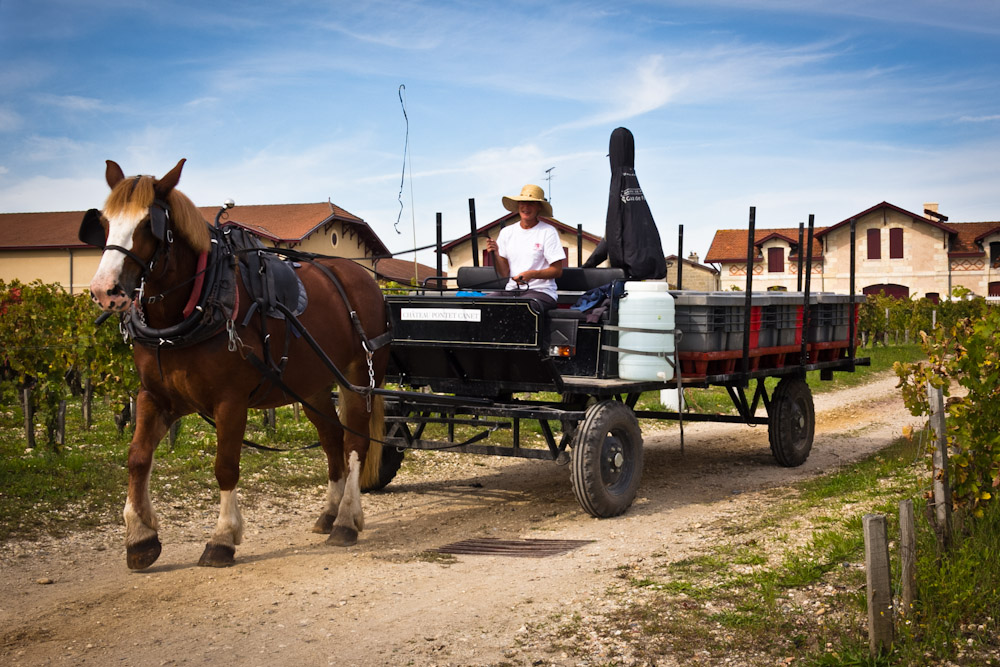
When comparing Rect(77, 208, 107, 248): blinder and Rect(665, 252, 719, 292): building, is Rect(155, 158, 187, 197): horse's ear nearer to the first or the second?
Rect(77, 208, 107, 248): blinder

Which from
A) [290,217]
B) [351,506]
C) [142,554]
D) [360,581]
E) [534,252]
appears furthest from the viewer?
[290,217]

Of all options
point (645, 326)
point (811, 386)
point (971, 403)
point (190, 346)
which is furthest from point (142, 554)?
point (811, 386)

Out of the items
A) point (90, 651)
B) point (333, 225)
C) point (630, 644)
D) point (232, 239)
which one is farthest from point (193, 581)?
point (333, 225)

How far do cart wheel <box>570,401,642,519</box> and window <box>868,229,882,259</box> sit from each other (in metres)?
39.6

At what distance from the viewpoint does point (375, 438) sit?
24.1ft

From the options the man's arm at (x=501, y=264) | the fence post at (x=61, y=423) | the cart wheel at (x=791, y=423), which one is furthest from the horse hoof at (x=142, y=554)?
the cart wheel at (x=791, y=423)

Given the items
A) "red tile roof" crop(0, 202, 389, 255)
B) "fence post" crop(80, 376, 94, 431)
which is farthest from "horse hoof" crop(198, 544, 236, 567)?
"red tile roof" crop(0, 202, 389, 255)

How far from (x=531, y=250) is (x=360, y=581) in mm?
3356

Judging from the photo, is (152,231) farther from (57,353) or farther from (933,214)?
(933,214)

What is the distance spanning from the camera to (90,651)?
14.3 feet

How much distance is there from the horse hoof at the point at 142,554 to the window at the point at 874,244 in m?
42.7

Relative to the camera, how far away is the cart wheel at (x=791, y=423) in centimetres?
955

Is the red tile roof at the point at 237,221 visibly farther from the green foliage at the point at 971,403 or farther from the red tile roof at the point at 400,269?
the green foliage at the point at 971,403

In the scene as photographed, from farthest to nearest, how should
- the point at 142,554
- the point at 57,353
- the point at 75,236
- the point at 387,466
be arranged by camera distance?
the point at 75,236, the point at 57,353, the point at 387,466, the point at 142,554
